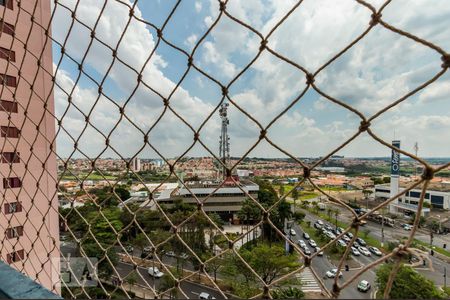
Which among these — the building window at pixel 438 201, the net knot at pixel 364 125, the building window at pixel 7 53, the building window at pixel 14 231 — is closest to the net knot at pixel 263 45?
the net knot at pixel 364 125

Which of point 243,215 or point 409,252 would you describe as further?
point 243,215

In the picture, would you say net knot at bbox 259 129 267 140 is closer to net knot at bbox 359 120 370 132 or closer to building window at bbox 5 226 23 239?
net knot at bbox 359 120 370 132

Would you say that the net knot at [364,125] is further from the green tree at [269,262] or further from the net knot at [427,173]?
the green tree at [269,262]

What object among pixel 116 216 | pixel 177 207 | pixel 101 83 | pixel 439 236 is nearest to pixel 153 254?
pixel 101 83

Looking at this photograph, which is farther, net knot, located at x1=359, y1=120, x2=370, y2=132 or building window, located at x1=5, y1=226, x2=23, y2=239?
building window, located at x1=5, y1=226, x2=23, y2=239

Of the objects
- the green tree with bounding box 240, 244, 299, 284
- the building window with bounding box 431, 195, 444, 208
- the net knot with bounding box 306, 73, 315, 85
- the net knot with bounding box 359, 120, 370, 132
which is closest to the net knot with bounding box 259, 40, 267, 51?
the net knot with bounding box 306, 73, 315, 85

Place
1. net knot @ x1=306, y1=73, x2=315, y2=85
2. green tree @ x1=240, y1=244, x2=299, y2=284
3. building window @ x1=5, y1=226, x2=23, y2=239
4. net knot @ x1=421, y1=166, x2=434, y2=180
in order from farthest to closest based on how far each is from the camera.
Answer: green tree @ x1=240, y1=244, x2=299, y2=284 → building window @ x1=5, y1=226, x2=23, y2=239 → net knot @ x1=306, y1=73, x2=315, y2=85 → net knot @ x1=421, y1=166, x2=434, y2=180

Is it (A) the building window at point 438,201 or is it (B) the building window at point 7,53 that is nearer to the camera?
(B) the building window at point 7,53

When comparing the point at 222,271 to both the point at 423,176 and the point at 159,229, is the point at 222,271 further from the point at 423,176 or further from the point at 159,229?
the point at 423,176

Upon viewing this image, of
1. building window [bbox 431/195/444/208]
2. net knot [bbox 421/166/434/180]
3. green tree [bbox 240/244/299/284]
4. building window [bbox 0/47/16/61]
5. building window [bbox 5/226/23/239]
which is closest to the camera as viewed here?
net knot [bbox 421/166/434/180]
